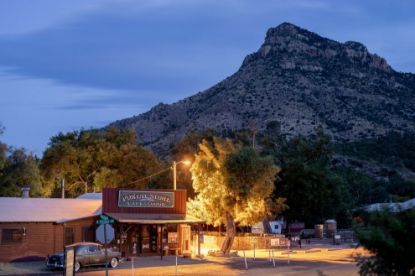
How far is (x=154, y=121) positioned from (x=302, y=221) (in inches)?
2375

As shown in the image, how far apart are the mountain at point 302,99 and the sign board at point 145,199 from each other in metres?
64.9

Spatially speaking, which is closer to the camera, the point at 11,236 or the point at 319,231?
the point at 11,236

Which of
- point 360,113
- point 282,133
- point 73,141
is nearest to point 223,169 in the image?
point 73,141

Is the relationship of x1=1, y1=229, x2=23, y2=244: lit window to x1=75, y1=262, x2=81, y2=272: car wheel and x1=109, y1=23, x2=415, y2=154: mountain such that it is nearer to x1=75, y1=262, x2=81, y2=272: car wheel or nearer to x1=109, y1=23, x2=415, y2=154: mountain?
x1=75, y1=262, x2=81, y2=272: car wheel

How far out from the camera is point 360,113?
116 m

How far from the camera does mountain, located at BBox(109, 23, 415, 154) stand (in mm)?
113875

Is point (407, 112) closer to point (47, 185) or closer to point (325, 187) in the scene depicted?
point (325, 187)

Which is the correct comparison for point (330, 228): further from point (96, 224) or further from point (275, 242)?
point (96, 224)

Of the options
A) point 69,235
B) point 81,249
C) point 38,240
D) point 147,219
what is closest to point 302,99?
point 147,219

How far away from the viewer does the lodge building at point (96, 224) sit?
37.7 m

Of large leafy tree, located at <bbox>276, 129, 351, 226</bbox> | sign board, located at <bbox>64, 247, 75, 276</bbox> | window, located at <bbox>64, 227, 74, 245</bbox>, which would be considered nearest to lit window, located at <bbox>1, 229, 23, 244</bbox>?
window, located at <bbox>64, 227, 74, 245</bbox>

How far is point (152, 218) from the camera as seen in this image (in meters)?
41.8

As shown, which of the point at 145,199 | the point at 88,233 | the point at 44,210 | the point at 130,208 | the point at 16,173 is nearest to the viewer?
the point at 44,210

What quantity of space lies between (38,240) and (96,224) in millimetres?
3789
